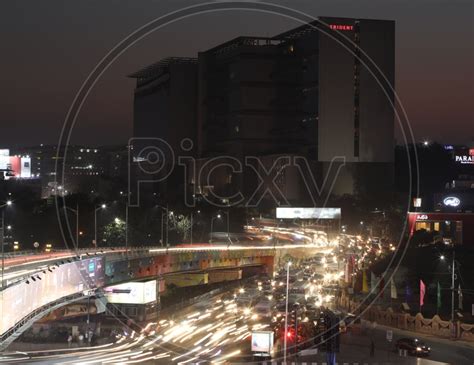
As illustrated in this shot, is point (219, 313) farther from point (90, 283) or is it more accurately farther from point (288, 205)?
point (288, 205)

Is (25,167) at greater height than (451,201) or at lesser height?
greater

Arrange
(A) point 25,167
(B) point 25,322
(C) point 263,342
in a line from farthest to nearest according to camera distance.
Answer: (A) point 25,167 < (C) point 263,342 < (B) point 25,322

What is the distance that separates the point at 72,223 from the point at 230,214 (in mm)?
25690

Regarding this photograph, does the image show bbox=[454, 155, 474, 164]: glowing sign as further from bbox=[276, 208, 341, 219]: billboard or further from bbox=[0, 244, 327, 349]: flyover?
bbox=[276, 208, 341, 219]: billboard

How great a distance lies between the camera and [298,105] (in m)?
96.1

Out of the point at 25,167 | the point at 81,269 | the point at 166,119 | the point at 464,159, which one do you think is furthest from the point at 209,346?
the point at 166,119

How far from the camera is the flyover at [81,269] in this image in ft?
82.6

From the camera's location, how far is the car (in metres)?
29.3

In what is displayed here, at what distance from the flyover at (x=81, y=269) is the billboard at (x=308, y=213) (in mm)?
11901

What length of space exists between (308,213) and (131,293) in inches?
1486

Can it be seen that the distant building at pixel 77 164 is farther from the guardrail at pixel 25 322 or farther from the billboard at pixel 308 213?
the guardrail at pixel 25 322

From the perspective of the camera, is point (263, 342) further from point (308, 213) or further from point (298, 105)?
point (298, 105)

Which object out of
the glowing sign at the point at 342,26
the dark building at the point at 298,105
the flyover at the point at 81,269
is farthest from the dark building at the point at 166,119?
the flyover at the point at 81,269

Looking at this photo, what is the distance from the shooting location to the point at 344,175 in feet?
291
